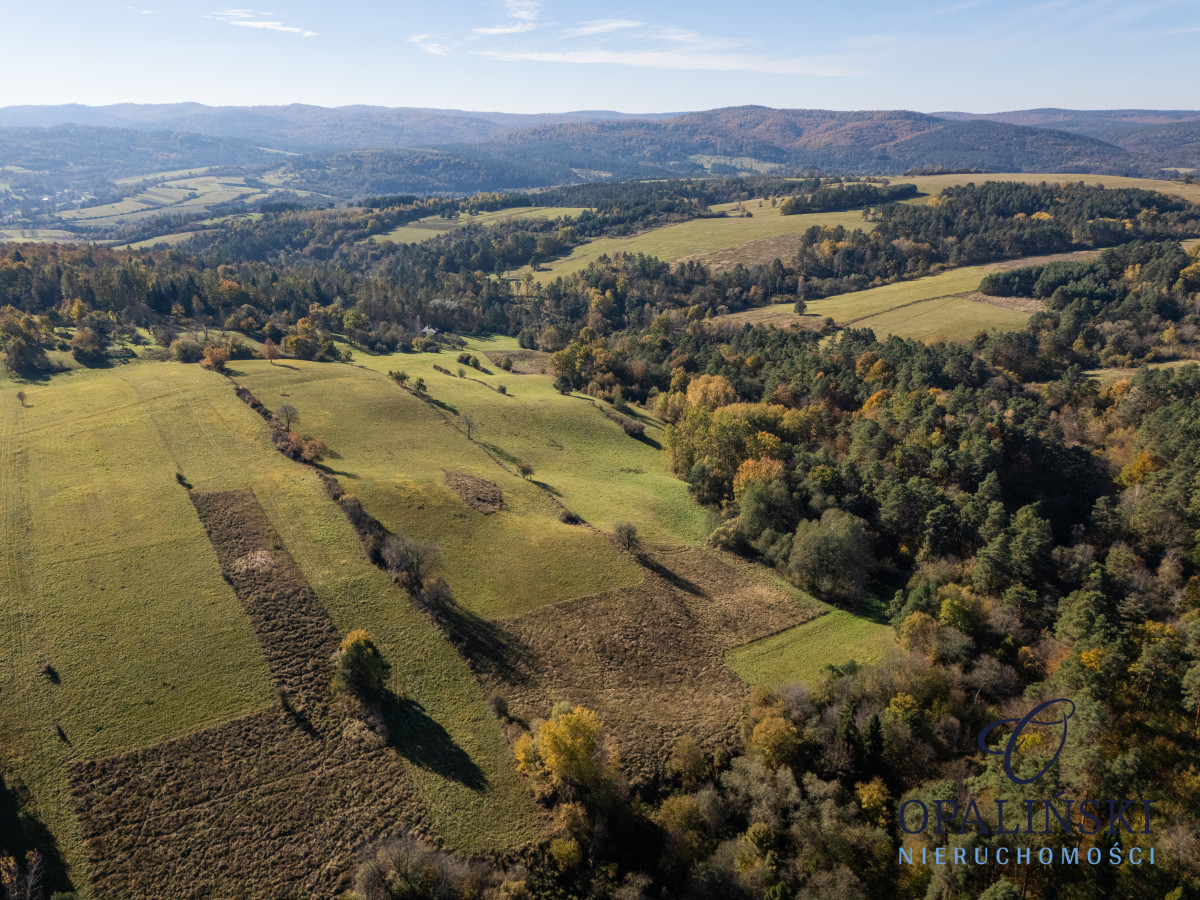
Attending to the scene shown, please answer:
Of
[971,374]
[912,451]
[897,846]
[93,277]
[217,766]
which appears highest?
[93,277]

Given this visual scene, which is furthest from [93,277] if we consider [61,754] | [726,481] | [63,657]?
[726,481]

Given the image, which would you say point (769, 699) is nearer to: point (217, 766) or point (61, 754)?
point (217, 766)

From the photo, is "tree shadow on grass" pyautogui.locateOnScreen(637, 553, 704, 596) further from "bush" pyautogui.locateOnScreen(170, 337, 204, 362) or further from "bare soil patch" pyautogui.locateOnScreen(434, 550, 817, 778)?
"bush" pyautogui.locateOnScreen(170, 337, 204, 362)

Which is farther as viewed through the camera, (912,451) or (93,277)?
(93,277)

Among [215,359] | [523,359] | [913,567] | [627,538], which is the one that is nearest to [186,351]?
[215,359]

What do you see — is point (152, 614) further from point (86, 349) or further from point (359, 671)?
point (86, 349)

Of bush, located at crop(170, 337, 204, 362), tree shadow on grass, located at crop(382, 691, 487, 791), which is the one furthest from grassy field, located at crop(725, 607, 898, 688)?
bush, located at crop(170, 337, 204, 362)
